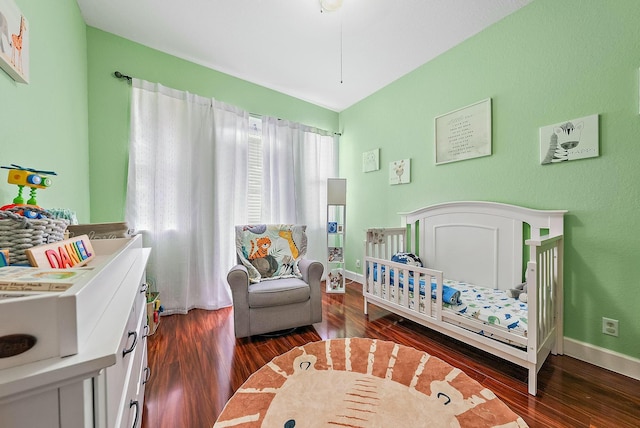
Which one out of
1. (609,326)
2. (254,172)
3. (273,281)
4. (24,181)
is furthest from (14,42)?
(609,326)

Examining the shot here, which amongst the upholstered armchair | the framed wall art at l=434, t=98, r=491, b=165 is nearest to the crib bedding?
the upholstered armchair

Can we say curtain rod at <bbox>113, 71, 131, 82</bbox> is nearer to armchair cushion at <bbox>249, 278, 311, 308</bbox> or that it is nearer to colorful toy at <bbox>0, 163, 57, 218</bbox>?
colorful toy at <bbox>0, 163, 57, 218</bbox>

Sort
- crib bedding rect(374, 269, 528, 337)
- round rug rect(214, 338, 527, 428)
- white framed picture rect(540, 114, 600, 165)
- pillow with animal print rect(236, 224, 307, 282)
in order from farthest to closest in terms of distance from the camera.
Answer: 1. pillow with animal print rect(236, 224, 307, 282)
2. white framed picture rect(540, 114, 600, 165)
3. crib bedding rect(374, 269, 528, 337)
4. round rug rect(214, 338, 527, 428)

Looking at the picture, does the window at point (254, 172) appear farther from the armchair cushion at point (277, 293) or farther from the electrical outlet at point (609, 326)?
the electrical outlet at point (609, 326)

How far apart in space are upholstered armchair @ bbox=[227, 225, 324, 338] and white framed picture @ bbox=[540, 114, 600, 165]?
2.04 m

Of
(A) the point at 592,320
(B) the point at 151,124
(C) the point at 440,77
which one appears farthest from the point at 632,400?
(B) the point at 151,124

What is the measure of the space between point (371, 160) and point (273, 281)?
83.7 inches

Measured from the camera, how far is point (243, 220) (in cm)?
292

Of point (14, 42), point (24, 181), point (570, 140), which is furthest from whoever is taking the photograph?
point (570, 140)

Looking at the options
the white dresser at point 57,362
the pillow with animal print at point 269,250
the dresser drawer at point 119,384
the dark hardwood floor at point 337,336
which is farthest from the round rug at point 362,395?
the white dresser at point 57,362

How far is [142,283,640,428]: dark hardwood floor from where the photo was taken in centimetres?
128

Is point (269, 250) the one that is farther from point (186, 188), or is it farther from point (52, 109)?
point (52, 109)

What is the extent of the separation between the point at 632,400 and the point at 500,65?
8.11 ft

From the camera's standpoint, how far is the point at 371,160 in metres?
3.38
